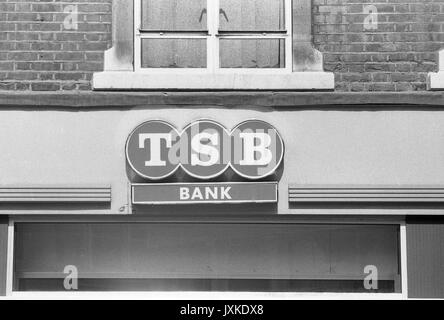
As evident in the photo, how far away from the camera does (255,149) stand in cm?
1031

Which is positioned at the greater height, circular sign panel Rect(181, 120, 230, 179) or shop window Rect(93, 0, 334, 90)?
shop window Rect(93, 0, 334, 90)

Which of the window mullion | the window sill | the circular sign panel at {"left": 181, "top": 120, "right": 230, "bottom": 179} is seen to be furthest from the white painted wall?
the window mullion

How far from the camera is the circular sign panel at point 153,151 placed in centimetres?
1027

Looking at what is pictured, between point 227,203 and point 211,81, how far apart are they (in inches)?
45.9

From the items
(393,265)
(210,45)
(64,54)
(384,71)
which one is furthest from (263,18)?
(393,265)

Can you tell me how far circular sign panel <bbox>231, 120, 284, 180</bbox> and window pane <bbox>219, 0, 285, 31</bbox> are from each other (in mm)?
1002

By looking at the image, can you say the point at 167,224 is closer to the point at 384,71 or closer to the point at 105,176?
the point at 105,176

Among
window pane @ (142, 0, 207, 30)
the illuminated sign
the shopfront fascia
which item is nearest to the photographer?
the illuminated sign

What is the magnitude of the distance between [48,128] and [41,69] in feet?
1.91

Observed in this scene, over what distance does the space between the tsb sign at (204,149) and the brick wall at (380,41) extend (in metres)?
0.93

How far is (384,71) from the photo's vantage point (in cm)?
1060

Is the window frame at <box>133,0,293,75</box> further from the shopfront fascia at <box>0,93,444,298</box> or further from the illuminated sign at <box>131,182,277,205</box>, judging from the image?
the illuminated sign at <box>131,182,277,205</box>

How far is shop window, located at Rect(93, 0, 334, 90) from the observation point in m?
10.5

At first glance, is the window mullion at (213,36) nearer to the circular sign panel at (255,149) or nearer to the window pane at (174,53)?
the window pane at (174,53)
